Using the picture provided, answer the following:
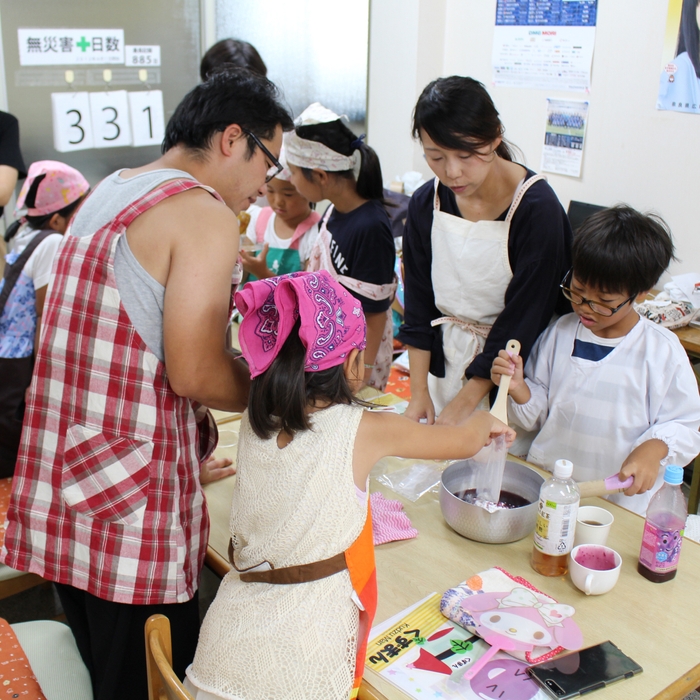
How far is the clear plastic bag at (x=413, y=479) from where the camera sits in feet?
5.09

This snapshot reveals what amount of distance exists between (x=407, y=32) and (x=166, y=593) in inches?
142

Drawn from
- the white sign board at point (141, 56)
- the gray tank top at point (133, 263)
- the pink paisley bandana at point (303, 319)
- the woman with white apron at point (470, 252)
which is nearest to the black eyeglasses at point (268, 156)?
the gray tank top at point (133, 263)

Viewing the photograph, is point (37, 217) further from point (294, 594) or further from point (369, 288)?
point (294, 594)

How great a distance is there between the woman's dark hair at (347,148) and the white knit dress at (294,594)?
3.36ft

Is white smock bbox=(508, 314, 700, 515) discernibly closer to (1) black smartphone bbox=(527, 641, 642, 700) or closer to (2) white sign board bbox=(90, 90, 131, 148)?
(1) black smartphone bbox=(527, 641, 642, 700)

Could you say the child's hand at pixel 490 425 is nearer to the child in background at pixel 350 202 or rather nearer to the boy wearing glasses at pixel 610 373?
the boy wearing glasses at pixel 610 373

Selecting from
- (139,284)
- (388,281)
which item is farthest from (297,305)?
(388,281)

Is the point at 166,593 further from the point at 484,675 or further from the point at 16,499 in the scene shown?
the point at 484,675

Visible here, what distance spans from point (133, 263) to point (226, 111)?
1.01 feet

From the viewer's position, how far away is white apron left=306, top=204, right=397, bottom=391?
6.38 ft

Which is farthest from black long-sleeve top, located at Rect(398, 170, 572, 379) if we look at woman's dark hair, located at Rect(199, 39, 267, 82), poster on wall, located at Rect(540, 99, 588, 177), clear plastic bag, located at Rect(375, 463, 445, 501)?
poster on wall, located at Rect(540, 99, 588, 177)

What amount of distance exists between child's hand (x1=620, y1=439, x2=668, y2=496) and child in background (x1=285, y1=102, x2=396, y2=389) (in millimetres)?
806

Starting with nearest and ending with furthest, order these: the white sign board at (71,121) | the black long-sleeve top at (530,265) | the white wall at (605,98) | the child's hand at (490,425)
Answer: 1. the child's hand at (490,425)
2. the black long-sleeve top at (530,265)
3. the white wall at (605,98)
4. the white sign board at (71,121)

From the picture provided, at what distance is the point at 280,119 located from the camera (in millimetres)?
1286
